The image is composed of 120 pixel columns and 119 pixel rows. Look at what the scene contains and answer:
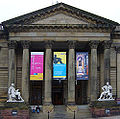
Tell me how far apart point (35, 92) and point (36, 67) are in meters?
7.16

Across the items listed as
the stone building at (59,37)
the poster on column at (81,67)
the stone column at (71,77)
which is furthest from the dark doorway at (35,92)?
the poster on column at (81,67)

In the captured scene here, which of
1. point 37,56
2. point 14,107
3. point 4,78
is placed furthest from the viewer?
point 4,78

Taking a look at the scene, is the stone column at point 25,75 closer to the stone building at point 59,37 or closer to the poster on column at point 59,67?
the stone building at point 59,37

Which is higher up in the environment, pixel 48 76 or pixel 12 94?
pixel 48 76

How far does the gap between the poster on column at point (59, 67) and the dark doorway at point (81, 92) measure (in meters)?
7.04

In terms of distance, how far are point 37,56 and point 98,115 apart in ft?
34.2

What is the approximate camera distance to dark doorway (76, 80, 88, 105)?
3356 centimetres

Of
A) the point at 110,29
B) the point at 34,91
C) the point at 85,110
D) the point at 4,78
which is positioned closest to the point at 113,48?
the point at 110,29

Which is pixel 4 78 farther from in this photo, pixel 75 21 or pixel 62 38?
pixel 75 21

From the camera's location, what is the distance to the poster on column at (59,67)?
27672mm

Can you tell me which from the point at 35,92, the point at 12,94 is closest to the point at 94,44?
the point at 35,92

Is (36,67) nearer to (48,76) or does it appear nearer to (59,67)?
(48,76)

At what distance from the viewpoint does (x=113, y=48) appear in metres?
32.4

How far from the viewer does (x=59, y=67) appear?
27828 mm
